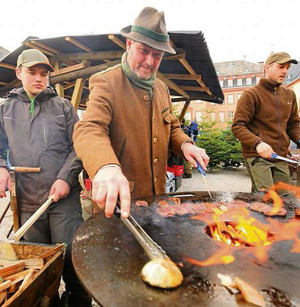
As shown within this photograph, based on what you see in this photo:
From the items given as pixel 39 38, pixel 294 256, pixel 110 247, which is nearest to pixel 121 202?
pixel 110 247

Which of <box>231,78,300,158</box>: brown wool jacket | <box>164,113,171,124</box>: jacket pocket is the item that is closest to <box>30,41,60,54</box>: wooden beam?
<box>164,113,171,124</box>: jacket pocket

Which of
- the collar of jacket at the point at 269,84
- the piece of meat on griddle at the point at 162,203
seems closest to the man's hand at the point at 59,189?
the piece of meat on griddle at the point at 162,203

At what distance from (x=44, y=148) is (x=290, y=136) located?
3275 mm

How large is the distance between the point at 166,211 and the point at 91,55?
4.25m

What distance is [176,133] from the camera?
2.42 m

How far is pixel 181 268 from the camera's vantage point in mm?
1018

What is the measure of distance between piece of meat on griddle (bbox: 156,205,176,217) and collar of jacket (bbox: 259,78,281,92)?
2.56 meters

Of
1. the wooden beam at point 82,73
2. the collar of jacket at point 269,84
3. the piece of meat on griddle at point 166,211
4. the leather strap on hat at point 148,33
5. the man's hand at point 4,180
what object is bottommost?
the piece of meat on griddle at point 166,211

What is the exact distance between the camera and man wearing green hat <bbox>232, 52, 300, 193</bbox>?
10.6 feet

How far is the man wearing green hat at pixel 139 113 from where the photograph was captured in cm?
183

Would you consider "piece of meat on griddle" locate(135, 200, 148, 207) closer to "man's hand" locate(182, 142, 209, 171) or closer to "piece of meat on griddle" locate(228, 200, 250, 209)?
"man's hand" locate(182, 142, 209, 171)

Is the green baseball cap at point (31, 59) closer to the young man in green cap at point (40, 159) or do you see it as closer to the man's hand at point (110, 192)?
the young man in green cap at point (40, 159)

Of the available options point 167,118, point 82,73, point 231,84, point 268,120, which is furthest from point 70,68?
point 231,84

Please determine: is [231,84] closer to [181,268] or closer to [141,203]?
[141,203]
